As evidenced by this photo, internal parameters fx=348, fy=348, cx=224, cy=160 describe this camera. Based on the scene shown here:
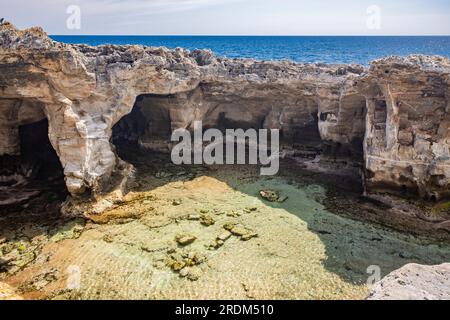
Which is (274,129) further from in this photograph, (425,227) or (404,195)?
(425,227)

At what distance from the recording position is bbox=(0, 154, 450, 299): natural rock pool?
1126 cm

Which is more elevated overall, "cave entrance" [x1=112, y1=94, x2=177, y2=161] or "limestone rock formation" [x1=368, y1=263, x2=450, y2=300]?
"cave entrance" [x1=112, y1=94, x2=177, y2=161]

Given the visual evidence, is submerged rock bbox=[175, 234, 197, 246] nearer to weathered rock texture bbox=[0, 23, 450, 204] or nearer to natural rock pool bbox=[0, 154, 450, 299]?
natural rock pool bbox=[0, 154, 450, 299]

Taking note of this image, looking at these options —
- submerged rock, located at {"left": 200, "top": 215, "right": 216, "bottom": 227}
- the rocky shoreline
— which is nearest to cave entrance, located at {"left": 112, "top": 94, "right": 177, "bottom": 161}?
the rocky shoreline

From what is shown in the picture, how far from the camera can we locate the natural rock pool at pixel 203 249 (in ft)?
36.9

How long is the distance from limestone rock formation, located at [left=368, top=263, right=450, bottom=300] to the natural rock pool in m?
3.87

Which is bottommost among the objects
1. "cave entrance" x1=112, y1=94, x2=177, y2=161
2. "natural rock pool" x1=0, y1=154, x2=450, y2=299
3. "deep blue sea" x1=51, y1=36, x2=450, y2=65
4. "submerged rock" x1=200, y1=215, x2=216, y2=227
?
"natural rock pool" x1=0, y1=154, x2=450, y2=299

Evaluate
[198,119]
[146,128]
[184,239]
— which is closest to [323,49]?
[198,119]

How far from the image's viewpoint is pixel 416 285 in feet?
22.3

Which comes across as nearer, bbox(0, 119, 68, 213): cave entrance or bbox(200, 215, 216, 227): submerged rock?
bbox(200, 215, 216, 227): submerged rock

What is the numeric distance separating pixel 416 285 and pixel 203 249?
7922 mm

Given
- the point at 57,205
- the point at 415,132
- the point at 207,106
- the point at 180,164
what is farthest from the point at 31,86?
the point at 415,132

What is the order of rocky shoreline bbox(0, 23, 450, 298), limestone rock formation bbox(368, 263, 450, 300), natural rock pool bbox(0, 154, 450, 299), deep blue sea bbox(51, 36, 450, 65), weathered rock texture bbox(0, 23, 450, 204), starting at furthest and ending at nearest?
1. deep blue sea bbox(51, 36, 450, 65)
2. weathered rock texture bbox(0, 23, 450, 204)
3. rocky shoreline bbox(0, 23, 450, 298)
4. natural rock pool bbox(0, 154, 450, 299)
5. limestone rock formation bbox(368, 263, 450, 300)

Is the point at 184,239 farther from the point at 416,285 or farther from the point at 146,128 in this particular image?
the point at 146,128
